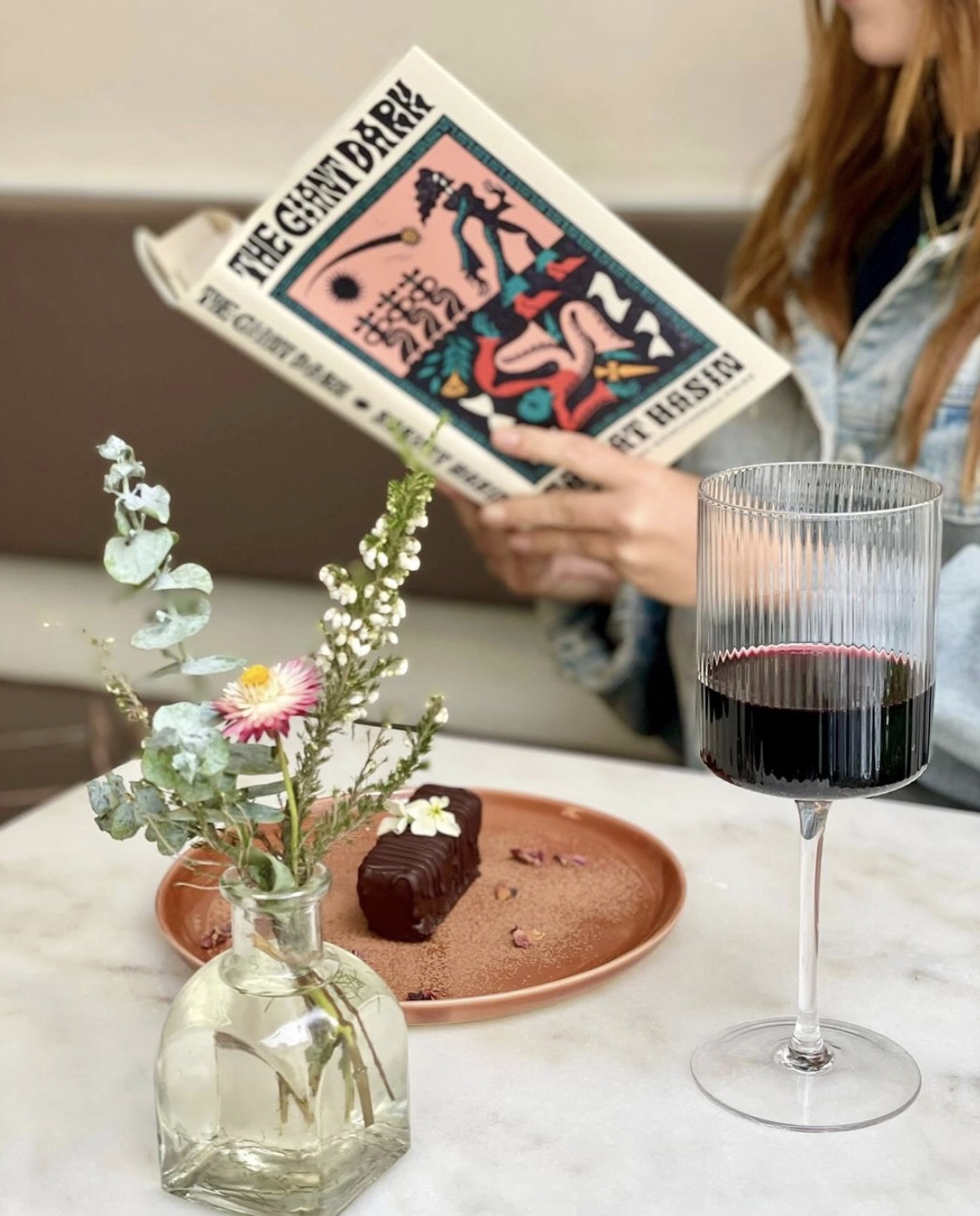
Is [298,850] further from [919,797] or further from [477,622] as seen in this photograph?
[477,622]

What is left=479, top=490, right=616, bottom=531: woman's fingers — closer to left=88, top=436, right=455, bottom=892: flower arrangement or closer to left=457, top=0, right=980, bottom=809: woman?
left=457, top=0, right=980, bottom=809: woman

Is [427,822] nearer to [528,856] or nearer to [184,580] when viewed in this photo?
[528,856]

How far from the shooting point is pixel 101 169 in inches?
80.4

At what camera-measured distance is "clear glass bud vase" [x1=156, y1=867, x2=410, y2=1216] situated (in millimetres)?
580

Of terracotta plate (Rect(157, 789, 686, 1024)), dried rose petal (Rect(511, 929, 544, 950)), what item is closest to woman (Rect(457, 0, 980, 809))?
terracotta plate (Rect(157, 789, 686, 1024))

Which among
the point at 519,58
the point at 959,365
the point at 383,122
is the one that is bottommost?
the point at 959,365

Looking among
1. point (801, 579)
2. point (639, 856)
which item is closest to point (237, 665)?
point (801, 579)

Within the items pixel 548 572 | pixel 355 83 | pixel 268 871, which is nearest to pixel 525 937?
pixel 268 871

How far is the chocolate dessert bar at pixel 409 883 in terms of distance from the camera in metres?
0.79

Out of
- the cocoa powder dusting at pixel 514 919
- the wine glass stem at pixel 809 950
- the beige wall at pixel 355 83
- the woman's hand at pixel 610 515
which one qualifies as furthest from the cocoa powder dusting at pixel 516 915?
the beige wall at pixel 355 83

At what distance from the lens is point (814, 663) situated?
2.16ft

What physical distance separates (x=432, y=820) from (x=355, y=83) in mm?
1287

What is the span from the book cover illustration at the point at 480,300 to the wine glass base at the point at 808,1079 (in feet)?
1.91

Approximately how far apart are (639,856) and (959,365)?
0.62m
